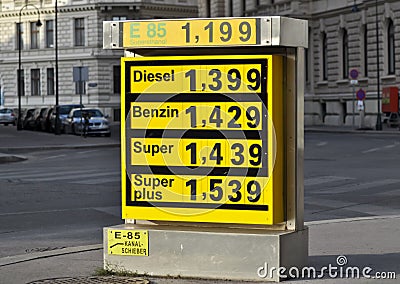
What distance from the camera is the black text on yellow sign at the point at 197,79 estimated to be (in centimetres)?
860

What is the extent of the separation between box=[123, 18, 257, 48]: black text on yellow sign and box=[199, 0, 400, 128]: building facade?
45026 millimetres

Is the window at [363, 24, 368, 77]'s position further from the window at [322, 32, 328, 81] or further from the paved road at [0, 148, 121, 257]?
the paved road at [0, 148, 121, 257]

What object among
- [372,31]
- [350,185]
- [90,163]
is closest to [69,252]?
[350,185]

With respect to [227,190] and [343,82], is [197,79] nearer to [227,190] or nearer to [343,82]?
[227,190]

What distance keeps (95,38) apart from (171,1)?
7.48 m

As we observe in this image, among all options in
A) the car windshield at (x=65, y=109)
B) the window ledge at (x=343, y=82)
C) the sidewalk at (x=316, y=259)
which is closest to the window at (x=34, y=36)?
the window ledge at (x=343, y=82)

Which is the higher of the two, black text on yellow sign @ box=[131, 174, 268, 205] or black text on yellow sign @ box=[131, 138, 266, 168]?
black text on yellow sign @ box=[131, 138, 266, 168]

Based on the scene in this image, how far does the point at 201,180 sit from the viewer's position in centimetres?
876

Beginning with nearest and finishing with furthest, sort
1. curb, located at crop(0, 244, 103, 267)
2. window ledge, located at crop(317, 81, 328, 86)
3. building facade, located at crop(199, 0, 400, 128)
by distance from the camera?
curb, located at crop(0, 244, 103, 267) < building facade, located at crop(199, 0, 400, 128) < window ledge, located at crop(317, 81, 328, 86)

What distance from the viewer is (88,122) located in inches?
1831

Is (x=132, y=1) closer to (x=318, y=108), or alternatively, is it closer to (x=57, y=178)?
(x=318, y=108)

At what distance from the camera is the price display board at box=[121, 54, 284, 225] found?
858cm

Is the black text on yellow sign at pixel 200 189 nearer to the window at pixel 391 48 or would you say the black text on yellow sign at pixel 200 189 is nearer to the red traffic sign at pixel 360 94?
the red traffic sign at pixel 360 94

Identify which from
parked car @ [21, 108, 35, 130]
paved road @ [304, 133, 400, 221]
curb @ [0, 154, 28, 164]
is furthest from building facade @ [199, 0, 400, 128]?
curb @ [0, 154, 28, 164]
